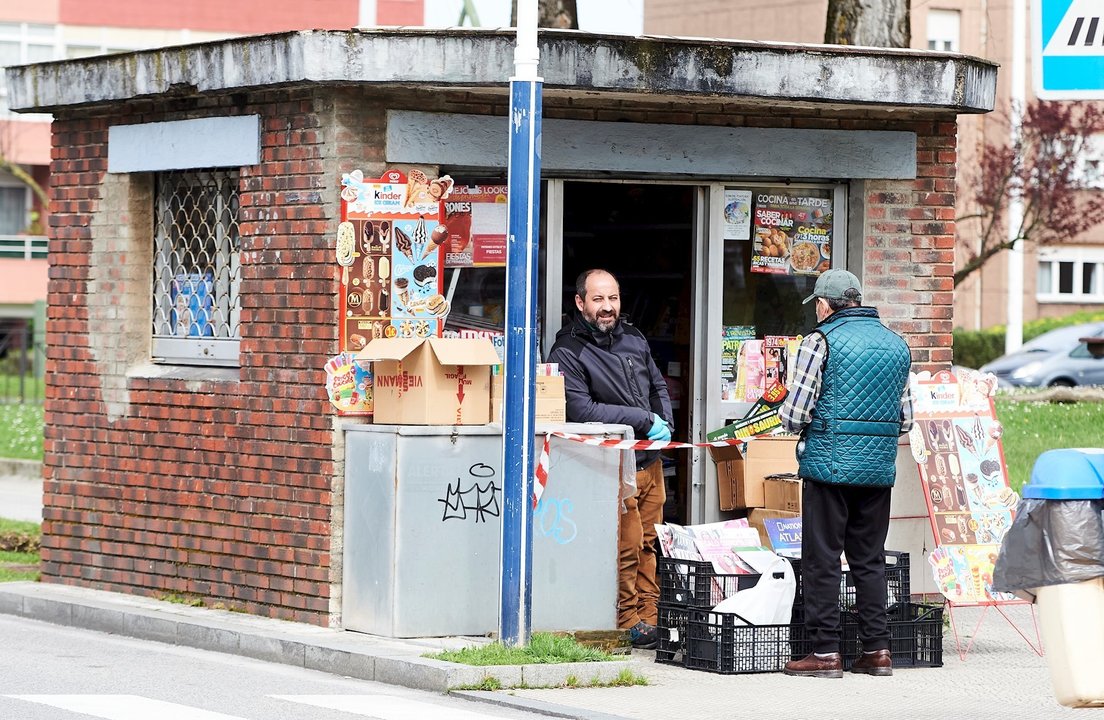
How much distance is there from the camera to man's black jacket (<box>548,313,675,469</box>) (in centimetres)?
998

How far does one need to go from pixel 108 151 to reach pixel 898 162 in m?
4.67

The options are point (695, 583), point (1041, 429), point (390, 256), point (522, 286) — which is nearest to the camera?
point (522, 286)

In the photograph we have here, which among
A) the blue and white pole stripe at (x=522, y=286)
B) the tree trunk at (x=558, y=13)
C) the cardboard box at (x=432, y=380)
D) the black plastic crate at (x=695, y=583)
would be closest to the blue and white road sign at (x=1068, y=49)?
the blue and white pole stripe at (x=522, y=286)

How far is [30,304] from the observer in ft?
154

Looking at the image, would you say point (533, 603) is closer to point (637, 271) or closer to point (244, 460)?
point (244, 460)

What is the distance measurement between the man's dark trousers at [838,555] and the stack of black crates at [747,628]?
198mm

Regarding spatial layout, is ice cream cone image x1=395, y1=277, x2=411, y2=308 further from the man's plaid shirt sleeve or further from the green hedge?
the green hedge

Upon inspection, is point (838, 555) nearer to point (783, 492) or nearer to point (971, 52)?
point (783, 492)

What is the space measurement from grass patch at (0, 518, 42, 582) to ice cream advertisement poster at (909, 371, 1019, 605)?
18.8 feet

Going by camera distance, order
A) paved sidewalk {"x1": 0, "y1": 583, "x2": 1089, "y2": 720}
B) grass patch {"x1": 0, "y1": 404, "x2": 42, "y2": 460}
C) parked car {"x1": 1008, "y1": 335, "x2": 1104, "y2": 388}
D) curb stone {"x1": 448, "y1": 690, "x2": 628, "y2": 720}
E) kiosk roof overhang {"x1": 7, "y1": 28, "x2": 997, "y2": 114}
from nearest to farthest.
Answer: curb stone {"x1": 448, "y1": 690, "x2": 628, "y2": 720}
paved sidewalk {"x1": 0, "y1": 583, "x2": 1089, "y2": 720}
kiosk roof overhang {"x1": 7, "y1": 28, "x2": 997, "y2": 114}
grass patch {"x1": 0, "y1": 404, "x2": 42, "y2": 460}
parked car {"x1": 1008, "y1": 335, "x2": 1104, "y2": 388}

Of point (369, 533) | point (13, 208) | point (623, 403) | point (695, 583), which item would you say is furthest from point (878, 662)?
point (13, 208)

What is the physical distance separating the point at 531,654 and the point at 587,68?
9.81ft

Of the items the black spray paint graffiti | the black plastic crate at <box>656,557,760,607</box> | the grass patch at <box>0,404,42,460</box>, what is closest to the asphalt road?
the black spray paint graffiti

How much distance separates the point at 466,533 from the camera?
9.66 meters
